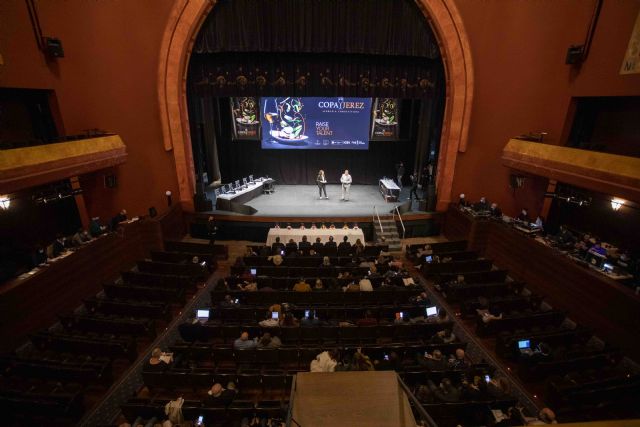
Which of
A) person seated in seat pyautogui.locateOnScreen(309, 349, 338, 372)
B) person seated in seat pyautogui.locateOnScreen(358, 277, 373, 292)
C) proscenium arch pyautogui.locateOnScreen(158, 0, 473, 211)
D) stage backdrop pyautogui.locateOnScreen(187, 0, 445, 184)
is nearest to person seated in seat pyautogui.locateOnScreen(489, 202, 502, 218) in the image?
proscenium arch pyautogui.locateOnScreen(158, 0, 473, 211)

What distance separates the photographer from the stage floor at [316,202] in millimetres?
15625

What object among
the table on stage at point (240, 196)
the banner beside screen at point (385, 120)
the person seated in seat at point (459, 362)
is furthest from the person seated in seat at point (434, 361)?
the banner beside screen at point (385, 120)

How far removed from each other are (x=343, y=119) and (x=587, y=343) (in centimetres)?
1382

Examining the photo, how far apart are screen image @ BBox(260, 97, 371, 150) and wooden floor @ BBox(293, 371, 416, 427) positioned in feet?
53.5

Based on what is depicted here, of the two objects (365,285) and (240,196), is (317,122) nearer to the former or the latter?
(240,196)

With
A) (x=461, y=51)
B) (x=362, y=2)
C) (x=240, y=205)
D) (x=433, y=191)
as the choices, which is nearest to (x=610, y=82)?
(x=461, y=51)

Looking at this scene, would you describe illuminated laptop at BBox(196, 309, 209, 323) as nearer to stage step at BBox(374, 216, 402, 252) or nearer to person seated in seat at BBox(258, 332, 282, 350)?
person seated in seat at BBox(258, 332, 282, 350)

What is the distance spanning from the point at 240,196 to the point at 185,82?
5536 millimetres

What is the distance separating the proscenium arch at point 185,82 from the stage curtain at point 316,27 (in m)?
0.55

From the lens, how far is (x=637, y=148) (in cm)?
1080

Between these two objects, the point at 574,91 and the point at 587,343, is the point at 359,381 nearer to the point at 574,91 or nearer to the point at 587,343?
the point at 587,343

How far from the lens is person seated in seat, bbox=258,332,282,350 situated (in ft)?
24.6

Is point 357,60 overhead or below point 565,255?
overhead

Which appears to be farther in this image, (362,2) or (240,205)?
(240,205)
